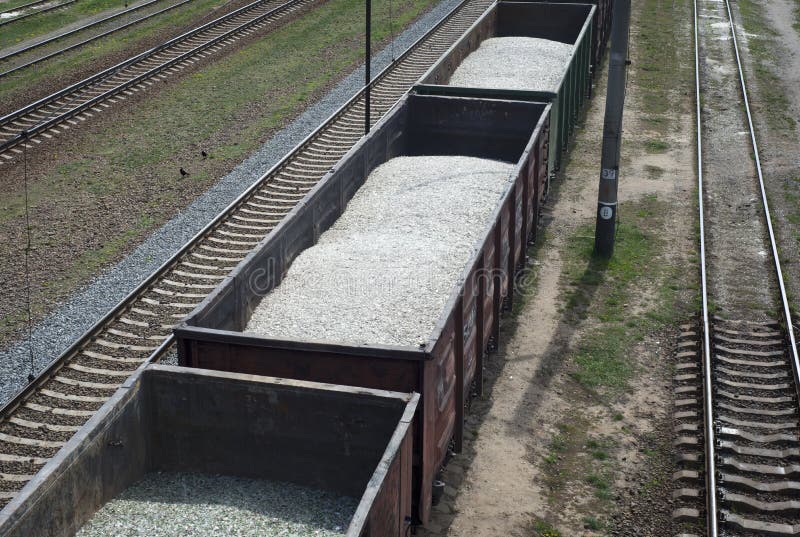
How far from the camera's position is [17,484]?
8695 millimetres

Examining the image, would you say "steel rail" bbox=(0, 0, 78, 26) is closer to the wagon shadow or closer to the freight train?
the wagon shadow

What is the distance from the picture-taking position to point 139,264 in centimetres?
1341

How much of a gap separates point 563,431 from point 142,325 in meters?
5.34

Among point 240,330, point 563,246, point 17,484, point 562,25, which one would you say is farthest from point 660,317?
point 562,25

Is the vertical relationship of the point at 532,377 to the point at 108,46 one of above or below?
below

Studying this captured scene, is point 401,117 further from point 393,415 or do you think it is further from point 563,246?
point 393,415

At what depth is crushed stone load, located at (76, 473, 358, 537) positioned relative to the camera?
20.7 ft

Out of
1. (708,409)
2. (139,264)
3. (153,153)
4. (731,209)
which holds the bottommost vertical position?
(708,409)

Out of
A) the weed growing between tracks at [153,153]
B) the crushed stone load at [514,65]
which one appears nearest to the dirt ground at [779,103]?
the crushed stone load at [514,65]

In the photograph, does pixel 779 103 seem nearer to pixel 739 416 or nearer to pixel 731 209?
pixel 731 209

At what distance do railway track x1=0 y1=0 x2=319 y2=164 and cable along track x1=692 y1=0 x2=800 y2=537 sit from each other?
13.7m

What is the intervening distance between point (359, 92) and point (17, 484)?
14619 mm

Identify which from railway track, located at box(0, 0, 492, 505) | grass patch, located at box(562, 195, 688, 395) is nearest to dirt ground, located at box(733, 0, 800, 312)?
grass patch, located at box(562, 195, 688, 395)

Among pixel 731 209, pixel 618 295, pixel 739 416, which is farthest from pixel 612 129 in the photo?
pixel 739 416
